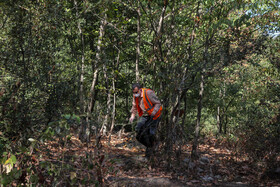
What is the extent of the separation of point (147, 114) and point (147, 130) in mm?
372

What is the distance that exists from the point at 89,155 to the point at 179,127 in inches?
110

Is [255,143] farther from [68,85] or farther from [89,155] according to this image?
[68,85]

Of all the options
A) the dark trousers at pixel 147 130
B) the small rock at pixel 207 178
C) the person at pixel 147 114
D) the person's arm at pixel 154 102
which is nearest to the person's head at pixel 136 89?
the person at pixel 147 114

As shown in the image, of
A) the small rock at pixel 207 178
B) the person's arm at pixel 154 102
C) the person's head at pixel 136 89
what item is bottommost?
the small rock at pixel 207 178

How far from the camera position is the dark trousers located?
20.4ft

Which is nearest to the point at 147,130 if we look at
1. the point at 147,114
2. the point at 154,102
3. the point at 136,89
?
the point at 147,114

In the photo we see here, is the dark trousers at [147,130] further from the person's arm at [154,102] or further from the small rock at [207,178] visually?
the small rock at [207,178]

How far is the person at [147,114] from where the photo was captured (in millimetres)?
6156

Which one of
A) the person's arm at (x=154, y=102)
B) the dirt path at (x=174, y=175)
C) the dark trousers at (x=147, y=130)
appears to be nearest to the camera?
the dirt path at (x=174, y=175)

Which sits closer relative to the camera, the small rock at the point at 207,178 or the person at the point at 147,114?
the small rock at the point at 207,178

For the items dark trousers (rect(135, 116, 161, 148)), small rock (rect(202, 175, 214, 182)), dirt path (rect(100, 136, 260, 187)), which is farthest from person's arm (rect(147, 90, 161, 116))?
small rock (rect(202, 175, 214, 182))

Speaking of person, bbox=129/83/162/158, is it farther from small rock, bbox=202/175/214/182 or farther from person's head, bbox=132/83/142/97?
small rock, bbox=202/175/214/182

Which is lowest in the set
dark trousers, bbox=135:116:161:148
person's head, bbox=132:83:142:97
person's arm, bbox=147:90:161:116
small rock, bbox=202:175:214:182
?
small rock, bbox=202:175:214:182

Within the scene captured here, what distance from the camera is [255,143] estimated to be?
6340 millimetres
